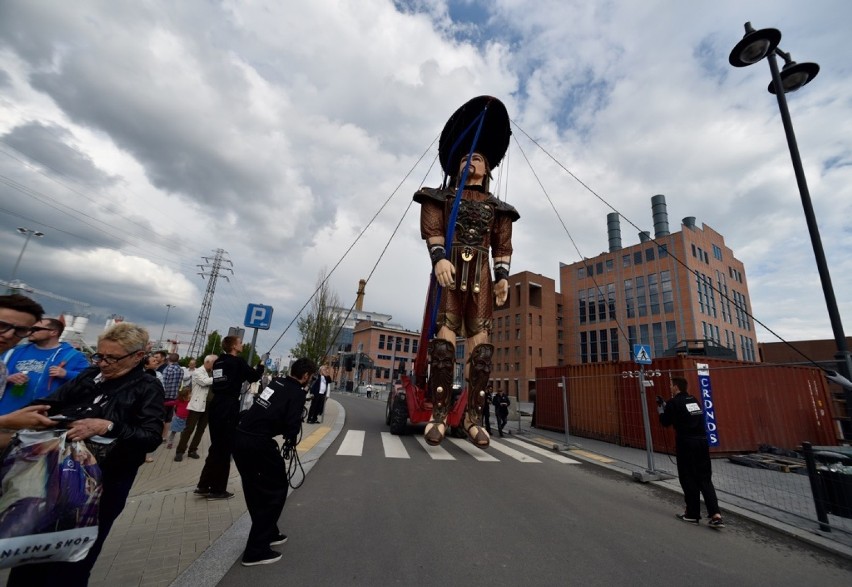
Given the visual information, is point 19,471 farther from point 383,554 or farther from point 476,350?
point 476,350

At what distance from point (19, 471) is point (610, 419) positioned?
1271cm

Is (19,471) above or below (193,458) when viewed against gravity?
above

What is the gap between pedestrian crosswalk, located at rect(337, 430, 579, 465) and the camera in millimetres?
7359

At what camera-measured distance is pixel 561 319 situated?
50.6 m

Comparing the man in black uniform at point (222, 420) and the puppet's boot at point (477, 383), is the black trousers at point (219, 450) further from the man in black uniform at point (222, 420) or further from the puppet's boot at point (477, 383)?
the puppet's boot at point (477, 383)

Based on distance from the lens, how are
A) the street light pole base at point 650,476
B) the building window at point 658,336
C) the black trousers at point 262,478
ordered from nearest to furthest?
the black trousers at point 262,478, the street light pole base at point 650,476, the building window at point 658,336

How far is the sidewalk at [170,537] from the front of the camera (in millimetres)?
2588

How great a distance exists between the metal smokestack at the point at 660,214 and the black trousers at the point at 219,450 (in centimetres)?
5138

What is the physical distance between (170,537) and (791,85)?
931cm

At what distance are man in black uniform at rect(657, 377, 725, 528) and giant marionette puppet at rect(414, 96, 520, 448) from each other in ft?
9.01

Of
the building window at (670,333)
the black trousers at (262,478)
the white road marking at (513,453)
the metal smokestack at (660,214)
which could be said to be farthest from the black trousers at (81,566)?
the metal smokestack at (660,214)

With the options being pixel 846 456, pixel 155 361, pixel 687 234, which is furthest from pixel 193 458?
pixel 687 234

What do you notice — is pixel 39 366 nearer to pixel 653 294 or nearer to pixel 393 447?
pixel 393 447

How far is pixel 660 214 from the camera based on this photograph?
46406 mm
